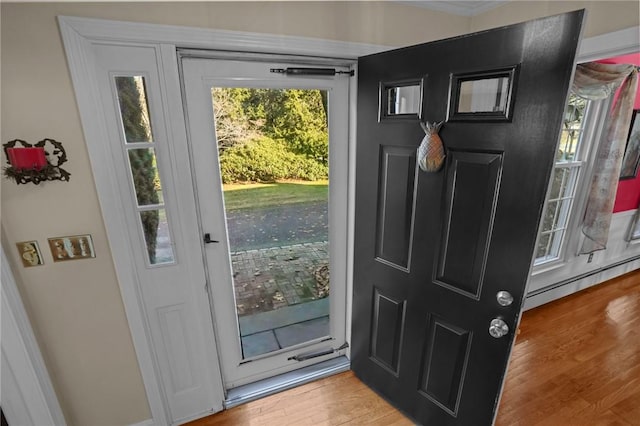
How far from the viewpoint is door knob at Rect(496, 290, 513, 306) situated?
1193mm

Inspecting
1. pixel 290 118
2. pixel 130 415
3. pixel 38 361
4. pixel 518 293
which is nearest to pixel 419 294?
pixel 518 293

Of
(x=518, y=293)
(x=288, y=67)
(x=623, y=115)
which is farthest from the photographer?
(x=623, y=115)

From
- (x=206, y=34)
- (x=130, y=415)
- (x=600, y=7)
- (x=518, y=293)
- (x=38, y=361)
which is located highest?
(x=600, y=7)

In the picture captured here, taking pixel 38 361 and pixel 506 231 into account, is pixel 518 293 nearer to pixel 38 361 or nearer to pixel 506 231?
pixel 506 231

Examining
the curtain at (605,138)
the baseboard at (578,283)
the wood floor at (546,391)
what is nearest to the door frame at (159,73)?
the wood floor at (546,391)

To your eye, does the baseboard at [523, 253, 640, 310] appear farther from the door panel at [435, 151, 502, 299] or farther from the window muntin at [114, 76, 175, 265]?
the window muntin at [114, 76, 175, 265]

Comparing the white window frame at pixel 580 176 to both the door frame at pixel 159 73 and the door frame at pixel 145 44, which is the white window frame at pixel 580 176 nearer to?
the door frame at pixel 145 44

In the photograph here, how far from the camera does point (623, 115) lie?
2400 mm

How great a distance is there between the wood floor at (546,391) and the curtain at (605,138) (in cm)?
83

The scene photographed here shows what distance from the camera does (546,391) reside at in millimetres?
→ 1932

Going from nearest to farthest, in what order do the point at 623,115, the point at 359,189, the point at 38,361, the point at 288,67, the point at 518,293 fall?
the point at 518,293 → the point at 38,361 → the point at 288,67 → the point at 359,189 → the point at 623,115

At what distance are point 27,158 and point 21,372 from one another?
0.94 m

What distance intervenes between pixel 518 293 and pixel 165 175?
64.0 inches

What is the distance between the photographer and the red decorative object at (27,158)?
1.10 m
